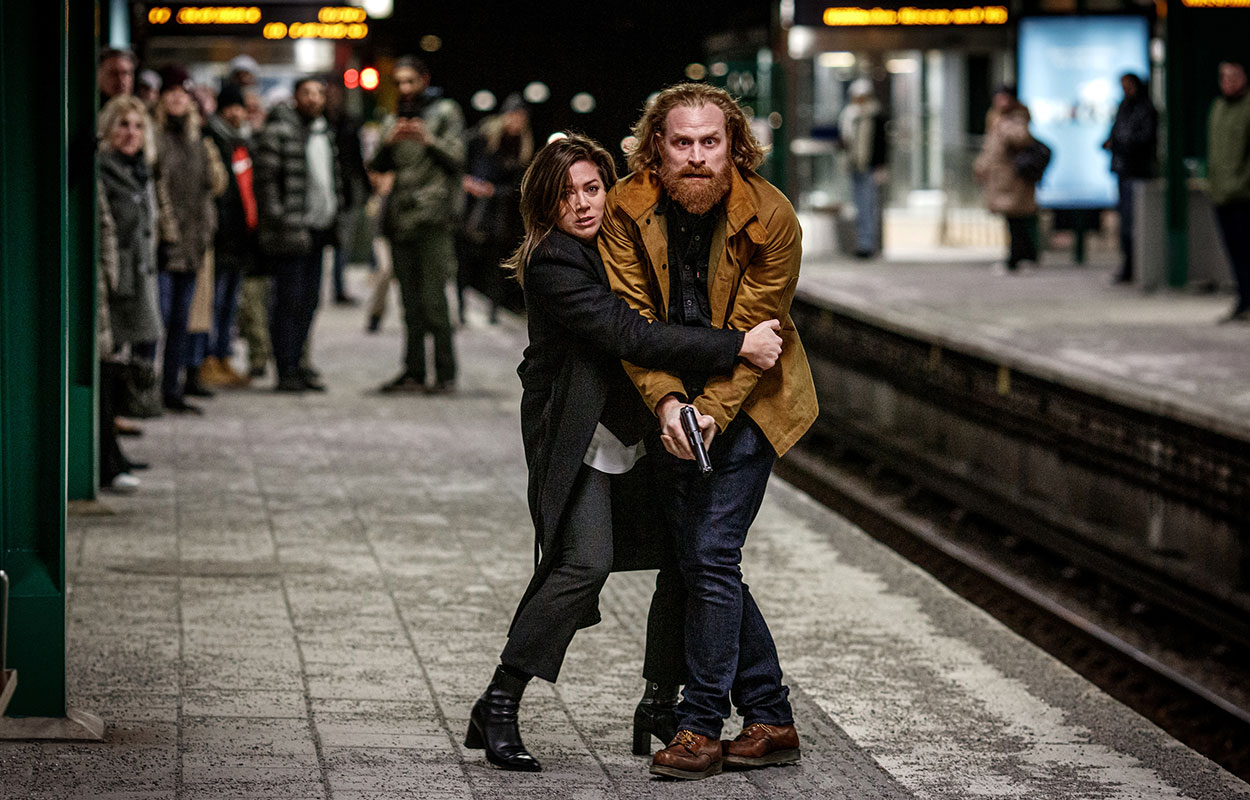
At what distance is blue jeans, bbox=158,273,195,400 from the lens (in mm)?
11297

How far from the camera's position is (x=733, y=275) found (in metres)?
4.73

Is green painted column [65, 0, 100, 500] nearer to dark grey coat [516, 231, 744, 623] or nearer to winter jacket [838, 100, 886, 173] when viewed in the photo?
dark grey coat [516, 231, 744, 623]

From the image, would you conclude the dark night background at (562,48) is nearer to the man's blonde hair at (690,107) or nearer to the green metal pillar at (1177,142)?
the green metal pillar at (1177,142)

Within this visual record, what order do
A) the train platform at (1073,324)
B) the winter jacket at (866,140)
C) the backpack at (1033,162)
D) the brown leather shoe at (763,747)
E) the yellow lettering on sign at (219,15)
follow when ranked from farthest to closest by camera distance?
the winter jacket at (866,140), the backpack at (1033,162), the yellow lettering on sign at (219,15), the train platform at (1073,324), the brown leather shoe at (763,747)

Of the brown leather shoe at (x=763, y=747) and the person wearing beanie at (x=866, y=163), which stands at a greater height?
the person wearing beanie at (x=866, y=163)

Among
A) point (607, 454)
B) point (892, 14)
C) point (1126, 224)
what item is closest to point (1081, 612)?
point (607, 454)

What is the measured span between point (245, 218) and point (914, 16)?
10009 mm

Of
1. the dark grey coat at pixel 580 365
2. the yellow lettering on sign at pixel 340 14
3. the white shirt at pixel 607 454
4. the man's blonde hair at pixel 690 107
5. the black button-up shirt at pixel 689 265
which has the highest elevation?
the yellow lettering on sign at pixel 340 14

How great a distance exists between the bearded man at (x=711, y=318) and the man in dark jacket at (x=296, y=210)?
7.72 metres

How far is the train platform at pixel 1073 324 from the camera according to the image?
10906 millimetres

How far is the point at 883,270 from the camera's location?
20609mm

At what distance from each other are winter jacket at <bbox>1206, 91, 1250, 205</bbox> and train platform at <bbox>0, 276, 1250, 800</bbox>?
6.57 m

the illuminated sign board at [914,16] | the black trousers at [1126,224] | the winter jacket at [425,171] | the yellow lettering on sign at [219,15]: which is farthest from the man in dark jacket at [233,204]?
the black trousers at [1126,224]

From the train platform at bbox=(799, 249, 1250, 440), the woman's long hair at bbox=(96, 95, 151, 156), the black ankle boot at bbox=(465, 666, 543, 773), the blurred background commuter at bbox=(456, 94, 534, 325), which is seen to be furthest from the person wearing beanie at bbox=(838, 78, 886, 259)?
the black ankle boot at bbox=(465, 666, 543, 773)
